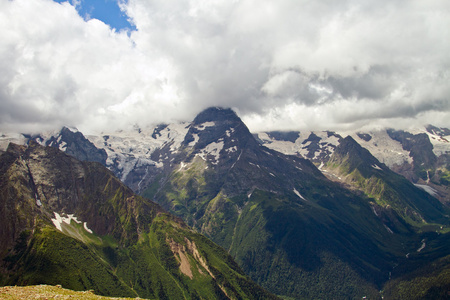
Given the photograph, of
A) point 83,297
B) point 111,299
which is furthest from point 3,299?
point 111,299

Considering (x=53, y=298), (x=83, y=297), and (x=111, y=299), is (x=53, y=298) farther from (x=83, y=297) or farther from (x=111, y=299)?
(x=111, y=299)

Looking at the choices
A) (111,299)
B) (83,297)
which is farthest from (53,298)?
(111,299)

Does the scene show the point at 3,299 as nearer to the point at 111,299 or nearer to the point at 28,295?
the point at 28,295

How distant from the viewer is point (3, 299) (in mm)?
112500

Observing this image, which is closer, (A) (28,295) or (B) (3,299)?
(B) (3,299)

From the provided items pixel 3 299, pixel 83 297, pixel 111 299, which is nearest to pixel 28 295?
pixel 3 299

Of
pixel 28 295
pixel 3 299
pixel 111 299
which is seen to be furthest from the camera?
pixel 111 299

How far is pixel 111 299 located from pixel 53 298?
20861 millimetres

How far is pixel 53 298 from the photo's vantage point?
117 meters

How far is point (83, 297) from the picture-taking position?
125 m

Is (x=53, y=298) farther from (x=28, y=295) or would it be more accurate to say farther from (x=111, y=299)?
(x=111, y=299)

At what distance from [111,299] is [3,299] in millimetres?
35401

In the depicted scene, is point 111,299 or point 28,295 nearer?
point 28,295

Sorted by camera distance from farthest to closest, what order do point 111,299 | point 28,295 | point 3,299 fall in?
point 111,299 → point 28,295 → point 3,299
